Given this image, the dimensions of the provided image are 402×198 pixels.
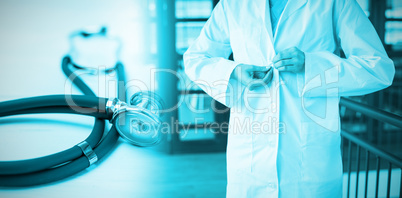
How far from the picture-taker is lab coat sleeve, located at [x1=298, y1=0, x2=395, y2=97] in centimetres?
77

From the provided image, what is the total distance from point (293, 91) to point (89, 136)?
1.92 ft

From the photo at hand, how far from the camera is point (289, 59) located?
79 centimetres

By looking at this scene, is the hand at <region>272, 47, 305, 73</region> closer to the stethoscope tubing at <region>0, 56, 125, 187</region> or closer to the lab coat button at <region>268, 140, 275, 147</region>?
the lab coat button at <region>268, 140, 275, 147</region>

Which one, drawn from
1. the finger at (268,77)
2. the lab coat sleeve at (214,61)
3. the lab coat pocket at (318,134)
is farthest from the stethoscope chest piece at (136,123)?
the lab coat pocket at (318,134)

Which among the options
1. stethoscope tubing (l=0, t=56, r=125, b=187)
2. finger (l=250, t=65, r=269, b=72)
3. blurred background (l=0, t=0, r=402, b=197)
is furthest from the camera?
finger (l=250, t=65, r=269, b=72)

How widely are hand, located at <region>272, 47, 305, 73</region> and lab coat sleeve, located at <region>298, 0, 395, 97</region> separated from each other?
0.07ft

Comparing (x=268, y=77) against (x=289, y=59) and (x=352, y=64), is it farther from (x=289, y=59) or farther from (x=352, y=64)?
(x=352, y=64)

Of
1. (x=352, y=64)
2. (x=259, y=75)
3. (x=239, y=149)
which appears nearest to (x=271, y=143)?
(x=239, y=149)

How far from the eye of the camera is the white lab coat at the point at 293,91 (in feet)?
2.60

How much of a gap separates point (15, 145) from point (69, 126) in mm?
133

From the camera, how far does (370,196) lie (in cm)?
203

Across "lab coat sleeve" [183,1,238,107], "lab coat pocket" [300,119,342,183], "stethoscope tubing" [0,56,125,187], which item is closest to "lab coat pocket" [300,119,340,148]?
"lab coat pocket" [300,119,342,183]

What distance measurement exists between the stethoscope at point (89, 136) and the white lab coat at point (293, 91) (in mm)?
258

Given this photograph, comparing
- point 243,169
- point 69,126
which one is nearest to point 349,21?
point 243,169
